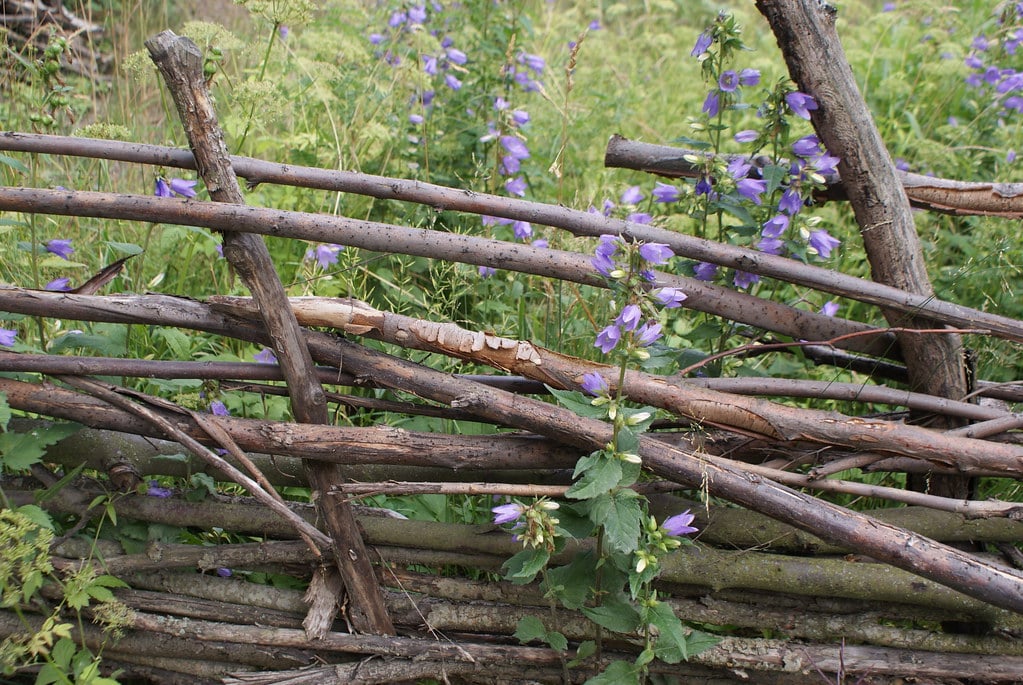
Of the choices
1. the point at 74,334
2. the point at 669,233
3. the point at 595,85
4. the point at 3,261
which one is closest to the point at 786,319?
the point at 669,233

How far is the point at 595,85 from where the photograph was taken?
4836 mm

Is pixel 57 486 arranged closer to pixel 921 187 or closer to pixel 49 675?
pixel 49 675

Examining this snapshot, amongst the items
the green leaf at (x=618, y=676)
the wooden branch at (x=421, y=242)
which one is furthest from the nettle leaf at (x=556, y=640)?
the wooden branch at (x=421, y=242)

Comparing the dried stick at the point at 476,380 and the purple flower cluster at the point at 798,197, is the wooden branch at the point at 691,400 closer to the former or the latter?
the dried stick at the point at 476,380

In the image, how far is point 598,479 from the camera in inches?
64.9

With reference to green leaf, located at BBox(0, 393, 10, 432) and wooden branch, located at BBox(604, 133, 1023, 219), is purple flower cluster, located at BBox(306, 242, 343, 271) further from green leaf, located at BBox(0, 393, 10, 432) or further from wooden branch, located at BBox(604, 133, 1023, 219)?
green leaf, located at BBox(0, 393, 10, 432)

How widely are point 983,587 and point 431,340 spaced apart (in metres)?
1.29

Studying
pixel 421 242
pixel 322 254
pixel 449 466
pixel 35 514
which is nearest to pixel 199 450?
pixel 35 514

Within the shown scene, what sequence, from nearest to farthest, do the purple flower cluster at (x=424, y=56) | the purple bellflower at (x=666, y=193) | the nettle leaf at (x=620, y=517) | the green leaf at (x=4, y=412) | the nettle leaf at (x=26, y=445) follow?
the nettle leaf at (x=620, y=517), the green leaf at (x=4, y=412), the nettle leaf at (x=26, y=445), the purple bellflower at (x=666, y=193), the purple flower cluster at (x=424, y=56)

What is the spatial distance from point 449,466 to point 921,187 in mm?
1445

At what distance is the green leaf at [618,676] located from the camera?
A: 1.76m

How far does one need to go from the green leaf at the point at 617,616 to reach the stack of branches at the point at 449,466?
0.77 feet

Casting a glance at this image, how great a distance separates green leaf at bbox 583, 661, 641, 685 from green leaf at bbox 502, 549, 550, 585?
0.26 metres

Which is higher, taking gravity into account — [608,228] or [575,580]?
[608,228]
